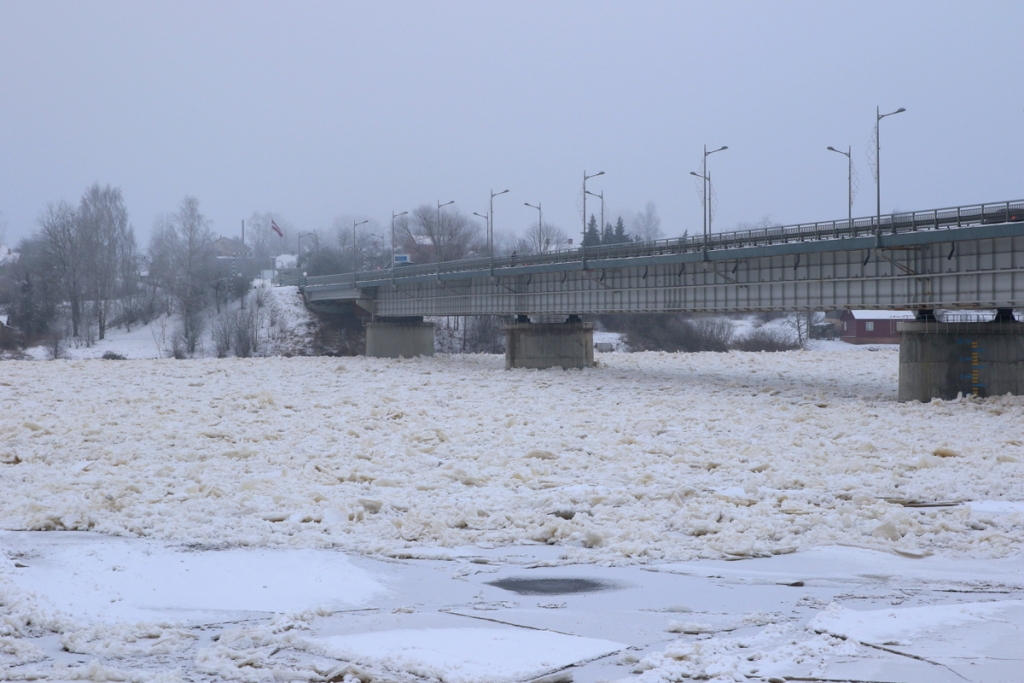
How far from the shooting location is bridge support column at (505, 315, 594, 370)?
5731 centimetres

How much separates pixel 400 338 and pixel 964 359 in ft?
158

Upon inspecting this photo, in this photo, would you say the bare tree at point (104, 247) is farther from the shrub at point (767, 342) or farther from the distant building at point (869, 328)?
the distant building at point (869, 328)

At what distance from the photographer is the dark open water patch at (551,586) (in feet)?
35.6

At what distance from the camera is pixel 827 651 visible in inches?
334

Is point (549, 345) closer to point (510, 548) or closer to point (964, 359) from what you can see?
point (964, 359)

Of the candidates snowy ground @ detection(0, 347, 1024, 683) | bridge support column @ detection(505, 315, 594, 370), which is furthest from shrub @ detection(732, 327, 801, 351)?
snowy ground @ detection(0, 347, 1024, 683)

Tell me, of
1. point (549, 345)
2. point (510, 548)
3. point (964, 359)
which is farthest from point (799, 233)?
point (510, 548)

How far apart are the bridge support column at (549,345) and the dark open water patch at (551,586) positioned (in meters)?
45.8

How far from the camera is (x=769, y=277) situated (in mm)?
40625

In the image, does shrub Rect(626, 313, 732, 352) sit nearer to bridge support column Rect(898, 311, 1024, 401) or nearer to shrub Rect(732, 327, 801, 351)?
shrub Rect(732, 327, 801, 351)

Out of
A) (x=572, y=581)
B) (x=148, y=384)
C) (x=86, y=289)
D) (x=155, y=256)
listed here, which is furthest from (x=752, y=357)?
(x=155, y=256)

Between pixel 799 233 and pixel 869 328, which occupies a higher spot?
pixel 799 233

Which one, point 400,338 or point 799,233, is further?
point 400,338

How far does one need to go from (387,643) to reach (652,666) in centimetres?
248
